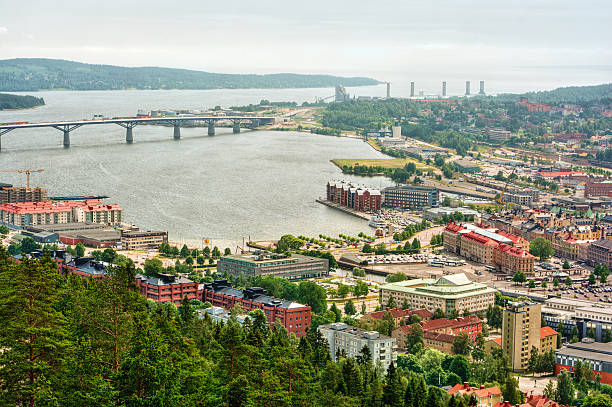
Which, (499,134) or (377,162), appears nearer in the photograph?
(377,162)

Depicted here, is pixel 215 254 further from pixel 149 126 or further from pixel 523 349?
pixel 149 126

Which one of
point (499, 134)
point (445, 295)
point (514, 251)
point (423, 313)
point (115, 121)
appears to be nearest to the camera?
point (423, 313)

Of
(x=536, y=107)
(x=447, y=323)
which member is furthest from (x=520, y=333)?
(x=536, y=107)

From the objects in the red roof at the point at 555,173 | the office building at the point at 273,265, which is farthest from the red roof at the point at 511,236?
the red roof at the point at 555,173

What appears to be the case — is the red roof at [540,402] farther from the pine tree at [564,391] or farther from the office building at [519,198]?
the office building at [519,198]

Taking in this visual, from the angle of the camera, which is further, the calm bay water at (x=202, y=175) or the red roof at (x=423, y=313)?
the calm bay water at (x=202, y=175)

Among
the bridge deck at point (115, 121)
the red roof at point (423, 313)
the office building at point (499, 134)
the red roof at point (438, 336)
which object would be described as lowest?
the red roof at point (423, 313)

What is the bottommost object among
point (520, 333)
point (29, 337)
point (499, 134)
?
point (520, 333)

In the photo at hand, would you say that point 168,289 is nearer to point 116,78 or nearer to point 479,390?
point 479,390
